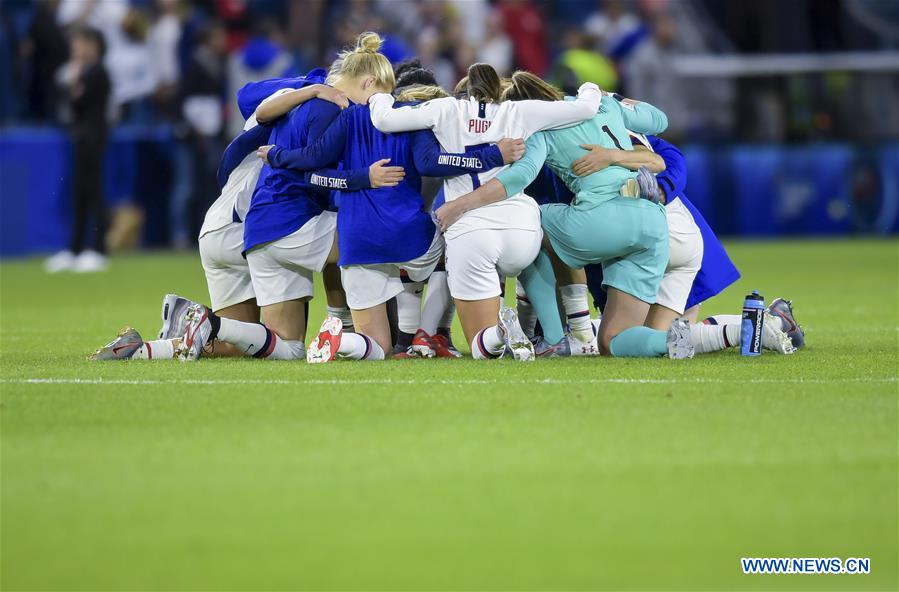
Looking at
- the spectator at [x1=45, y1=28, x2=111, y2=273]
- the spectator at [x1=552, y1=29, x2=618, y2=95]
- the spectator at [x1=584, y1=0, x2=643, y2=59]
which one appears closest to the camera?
the spectator at [x1=45, y1=28, x2=111, y2=273]

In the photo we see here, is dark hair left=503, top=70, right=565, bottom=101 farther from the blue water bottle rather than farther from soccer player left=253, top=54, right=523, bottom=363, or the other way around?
the blue water bottle

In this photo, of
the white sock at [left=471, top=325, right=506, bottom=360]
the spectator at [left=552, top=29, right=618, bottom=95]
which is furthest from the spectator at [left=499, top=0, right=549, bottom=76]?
the white sock at [left=471, top=325, right=506, bottom=360]

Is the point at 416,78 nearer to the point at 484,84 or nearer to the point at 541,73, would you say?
the point at 484,84

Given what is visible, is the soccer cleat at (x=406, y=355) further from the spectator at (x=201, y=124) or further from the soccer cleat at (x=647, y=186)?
the spectator at (x=201, y=124)

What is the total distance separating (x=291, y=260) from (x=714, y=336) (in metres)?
2.40

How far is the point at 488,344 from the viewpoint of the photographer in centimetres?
794

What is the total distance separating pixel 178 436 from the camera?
18.7 ft

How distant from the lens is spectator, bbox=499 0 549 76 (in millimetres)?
21766

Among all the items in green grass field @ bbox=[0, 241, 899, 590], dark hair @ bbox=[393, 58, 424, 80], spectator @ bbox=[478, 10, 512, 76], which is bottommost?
green grass field @ bbox=[0, 241, 899, 590]

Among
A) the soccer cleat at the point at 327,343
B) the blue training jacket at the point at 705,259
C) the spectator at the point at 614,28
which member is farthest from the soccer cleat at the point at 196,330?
the spectator at the point at 614,28

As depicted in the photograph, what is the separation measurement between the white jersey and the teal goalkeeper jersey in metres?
0.09

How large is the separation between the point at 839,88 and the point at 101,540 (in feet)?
65.9

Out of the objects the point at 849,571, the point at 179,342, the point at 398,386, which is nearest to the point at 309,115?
the point at 179,342

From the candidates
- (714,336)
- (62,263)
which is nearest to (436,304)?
(714,336)
